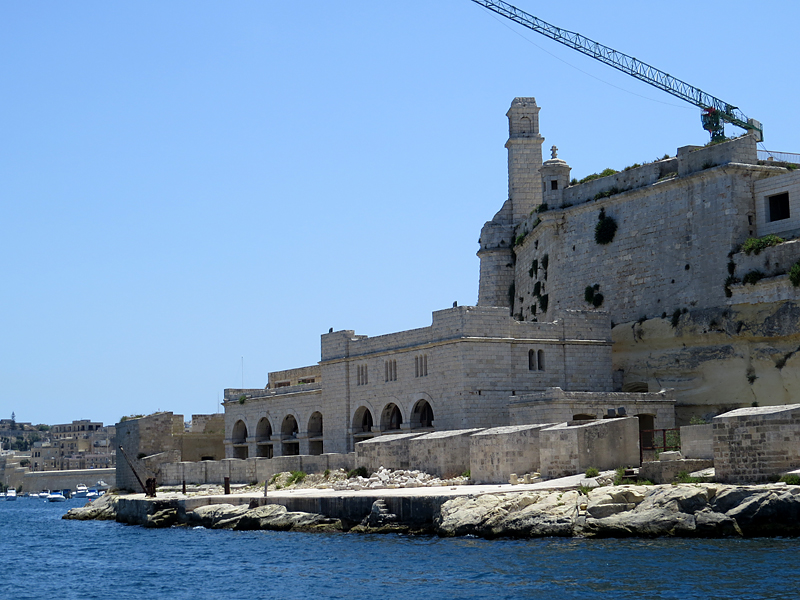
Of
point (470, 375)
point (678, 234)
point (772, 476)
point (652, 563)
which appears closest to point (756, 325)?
point (678, 234)

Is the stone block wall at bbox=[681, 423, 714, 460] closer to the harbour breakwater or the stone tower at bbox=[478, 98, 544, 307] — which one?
the harbour breakwater

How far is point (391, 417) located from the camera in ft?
153

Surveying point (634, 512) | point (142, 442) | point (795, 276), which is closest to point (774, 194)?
point (795, 276)

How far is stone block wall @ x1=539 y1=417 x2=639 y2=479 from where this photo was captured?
1236 inches

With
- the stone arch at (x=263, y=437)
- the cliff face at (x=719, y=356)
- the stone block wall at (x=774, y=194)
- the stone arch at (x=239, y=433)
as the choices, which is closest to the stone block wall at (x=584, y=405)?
the cliff face at (x=719, y=356)

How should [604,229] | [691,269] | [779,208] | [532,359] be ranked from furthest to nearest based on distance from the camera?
[604,229] → [532,359] → [691,269] → [779,208]

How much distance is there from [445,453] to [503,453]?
322cm

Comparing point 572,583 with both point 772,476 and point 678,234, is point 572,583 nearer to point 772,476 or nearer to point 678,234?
point 772,476

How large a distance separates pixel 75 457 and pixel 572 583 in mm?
128113

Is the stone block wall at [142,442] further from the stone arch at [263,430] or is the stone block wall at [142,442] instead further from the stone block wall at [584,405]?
the stone block wall at [584,405]

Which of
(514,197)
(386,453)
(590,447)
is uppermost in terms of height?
(514,197)

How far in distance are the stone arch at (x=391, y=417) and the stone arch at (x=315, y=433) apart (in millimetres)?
7174

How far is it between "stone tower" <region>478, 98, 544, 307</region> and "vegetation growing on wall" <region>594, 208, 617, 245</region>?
902cm

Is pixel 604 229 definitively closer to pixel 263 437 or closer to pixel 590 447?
pixel 590 447
